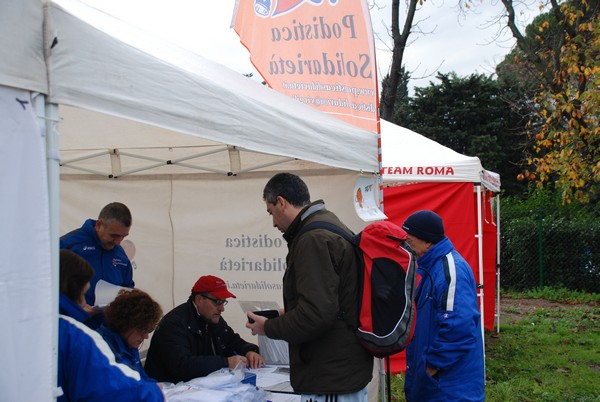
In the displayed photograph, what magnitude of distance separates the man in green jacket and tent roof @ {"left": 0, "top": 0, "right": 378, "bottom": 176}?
0.31 m

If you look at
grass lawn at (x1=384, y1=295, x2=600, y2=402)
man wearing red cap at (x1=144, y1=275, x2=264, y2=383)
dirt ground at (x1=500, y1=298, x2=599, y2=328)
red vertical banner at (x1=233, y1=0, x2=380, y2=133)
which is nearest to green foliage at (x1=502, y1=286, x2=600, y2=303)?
dirt ground at (x1=500, y1=298, x2=599, y2=328)

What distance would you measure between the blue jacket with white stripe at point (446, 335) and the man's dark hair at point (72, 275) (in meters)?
1.80

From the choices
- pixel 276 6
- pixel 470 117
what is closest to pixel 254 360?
pixel 276 6

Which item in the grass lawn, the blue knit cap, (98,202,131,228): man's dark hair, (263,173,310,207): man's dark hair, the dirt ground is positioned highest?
(263,173,310,207): man's dark hair

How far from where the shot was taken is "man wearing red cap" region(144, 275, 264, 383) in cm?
349

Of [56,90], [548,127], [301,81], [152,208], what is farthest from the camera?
[548,127]

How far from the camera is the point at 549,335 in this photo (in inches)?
366

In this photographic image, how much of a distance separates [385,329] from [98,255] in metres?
2.28

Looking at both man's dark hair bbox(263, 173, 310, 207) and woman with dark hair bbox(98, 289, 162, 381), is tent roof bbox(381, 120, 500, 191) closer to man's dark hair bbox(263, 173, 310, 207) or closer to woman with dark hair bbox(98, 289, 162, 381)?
man's dark hair bbox(263, 173, 310, 207)

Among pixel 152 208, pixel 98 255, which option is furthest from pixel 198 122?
pixel 152 208

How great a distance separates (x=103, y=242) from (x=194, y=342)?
949 millimetres

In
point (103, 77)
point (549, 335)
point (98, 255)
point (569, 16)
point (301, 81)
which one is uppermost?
point (569, 16)

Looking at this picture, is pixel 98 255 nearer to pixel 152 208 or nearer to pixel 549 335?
pixel 152 208

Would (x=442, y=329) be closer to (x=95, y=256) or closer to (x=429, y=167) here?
(x=95, y=256)
